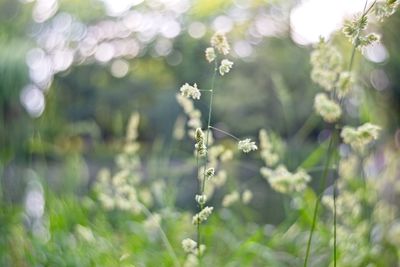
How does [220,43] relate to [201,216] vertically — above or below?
above

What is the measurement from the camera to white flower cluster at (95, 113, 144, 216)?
34.9 inches

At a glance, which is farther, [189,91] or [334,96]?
[334,96]

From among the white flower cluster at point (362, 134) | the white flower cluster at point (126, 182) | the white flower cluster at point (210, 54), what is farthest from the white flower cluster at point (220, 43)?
the white flower cluster at point (126, 182)

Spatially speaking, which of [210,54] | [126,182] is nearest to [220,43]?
[210,54]

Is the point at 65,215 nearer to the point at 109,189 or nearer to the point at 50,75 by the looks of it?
the point at 109,189

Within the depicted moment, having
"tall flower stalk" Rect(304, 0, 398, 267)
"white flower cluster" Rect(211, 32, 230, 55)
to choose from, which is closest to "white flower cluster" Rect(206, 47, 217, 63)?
"white flower cluster" Rect(211, 32, 230, 55)

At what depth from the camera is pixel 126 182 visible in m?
0.95

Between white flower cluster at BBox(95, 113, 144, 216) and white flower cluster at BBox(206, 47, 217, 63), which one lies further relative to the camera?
white flower cluster at BBox(95, 113, 144, 216)

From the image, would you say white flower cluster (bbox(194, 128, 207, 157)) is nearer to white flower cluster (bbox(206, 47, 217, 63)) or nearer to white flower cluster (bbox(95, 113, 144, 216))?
white flower cluster (bbox(206, 47, 217, 63))

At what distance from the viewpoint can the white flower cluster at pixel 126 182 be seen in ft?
2.91

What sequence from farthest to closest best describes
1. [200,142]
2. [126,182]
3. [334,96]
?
[126,182] → [334,96] → [200,142]

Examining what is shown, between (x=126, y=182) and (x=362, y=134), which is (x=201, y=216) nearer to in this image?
(x=362, y=134)

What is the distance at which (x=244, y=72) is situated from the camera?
10047 mm

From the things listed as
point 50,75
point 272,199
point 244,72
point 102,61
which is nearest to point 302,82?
point 244,72
